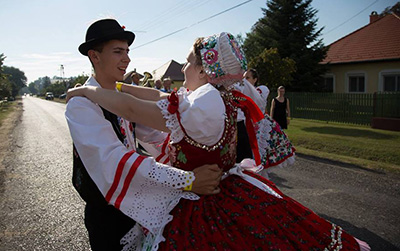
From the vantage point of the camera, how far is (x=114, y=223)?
212 centimetres

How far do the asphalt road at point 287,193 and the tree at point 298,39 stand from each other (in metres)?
18.9

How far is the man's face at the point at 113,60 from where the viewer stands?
2.24 meters

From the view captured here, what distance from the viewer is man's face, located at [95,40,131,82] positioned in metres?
2.24

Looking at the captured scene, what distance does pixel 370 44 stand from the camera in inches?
980

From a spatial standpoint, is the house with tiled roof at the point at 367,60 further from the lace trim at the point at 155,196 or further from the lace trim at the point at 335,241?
the lace trim at the point at 155,196

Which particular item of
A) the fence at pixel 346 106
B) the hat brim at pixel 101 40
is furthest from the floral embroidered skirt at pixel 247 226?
the fence at pixel 346 106

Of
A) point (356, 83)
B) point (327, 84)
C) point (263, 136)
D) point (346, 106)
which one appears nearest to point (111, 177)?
point (263, 136)

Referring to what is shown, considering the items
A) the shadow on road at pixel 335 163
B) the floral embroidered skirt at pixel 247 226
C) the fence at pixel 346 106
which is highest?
the floral embroidered skirt at pixel 247 226

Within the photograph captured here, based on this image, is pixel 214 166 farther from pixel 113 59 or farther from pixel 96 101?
pixel 113 59

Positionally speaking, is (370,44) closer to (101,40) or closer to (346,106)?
(346,106)

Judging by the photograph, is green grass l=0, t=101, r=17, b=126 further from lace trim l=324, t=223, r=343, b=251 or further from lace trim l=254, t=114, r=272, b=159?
lace trim l=324, t=223, r=343, b=251

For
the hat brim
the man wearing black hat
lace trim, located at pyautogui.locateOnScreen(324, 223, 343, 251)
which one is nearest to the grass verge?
the hat brim

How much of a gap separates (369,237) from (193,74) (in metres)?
3.25

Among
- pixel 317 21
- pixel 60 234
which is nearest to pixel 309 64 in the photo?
pixel 317 21
